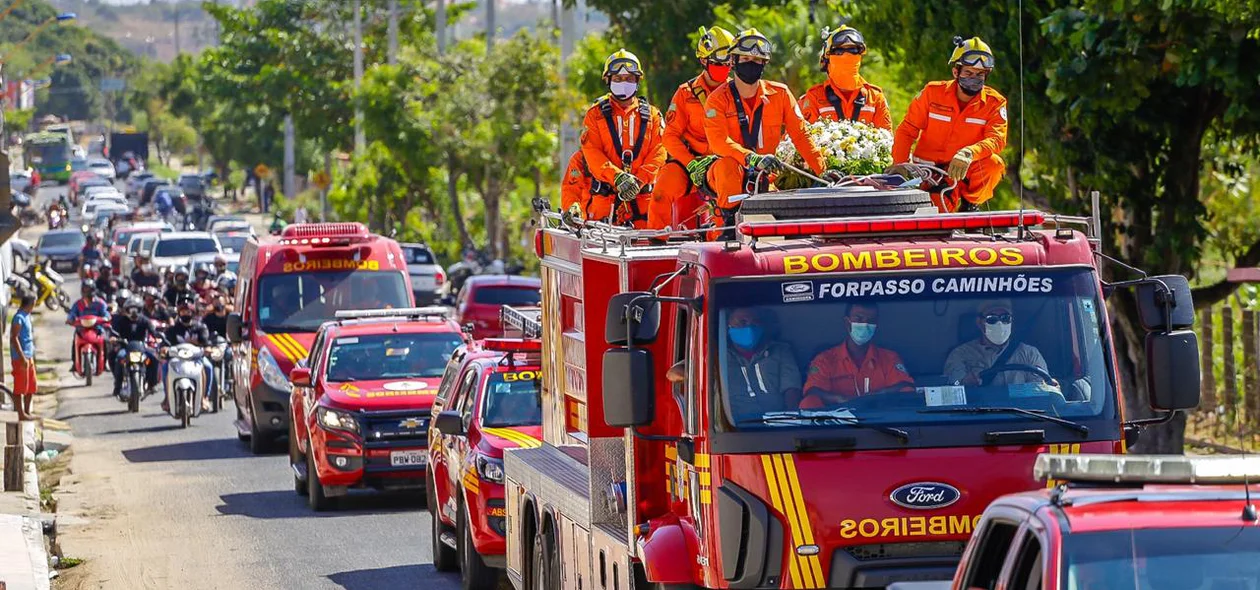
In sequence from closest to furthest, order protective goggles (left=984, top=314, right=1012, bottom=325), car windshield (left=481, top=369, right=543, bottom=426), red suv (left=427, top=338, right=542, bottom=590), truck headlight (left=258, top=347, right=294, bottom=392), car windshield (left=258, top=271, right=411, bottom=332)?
1. protective goggles (left=984, top=314, right=1012, bottom=325)
2. red suv (left=427, top=338, right=542, bottom=590)
3. car windshield (left=481, top=369, right=543, bottom=426)
4. truck headlight (left=258, top=347, right=294, bottom=392)
5. car windshield (left=258, top=271, right=411, bottom=332)

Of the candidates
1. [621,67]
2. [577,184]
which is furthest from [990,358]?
[577,184]

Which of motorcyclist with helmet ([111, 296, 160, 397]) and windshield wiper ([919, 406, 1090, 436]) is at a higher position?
windshield wiper ([919, 406, 1090, 436])

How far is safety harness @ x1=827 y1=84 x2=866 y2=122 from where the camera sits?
464 inches

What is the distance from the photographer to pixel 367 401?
19672 mm

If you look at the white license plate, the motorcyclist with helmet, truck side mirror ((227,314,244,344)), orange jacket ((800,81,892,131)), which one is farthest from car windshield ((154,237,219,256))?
orange jacket ((800,81,892,131))

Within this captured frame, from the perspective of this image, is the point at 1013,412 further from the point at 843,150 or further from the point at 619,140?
the point at 619,140

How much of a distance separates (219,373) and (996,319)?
2332cm

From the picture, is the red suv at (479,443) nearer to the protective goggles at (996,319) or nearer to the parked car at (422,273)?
the protective goggles at (996,319)

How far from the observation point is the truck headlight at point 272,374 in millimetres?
23984

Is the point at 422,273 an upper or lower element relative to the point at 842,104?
lower

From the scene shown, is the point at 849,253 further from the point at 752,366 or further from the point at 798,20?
the point at 798,20

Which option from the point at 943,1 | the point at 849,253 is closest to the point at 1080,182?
the point at 943,1

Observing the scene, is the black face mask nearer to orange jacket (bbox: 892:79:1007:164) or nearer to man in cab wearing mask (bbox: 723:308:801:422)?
orange jacket (bbox: 892:79:1007:164)

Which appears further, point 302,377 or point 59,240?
point 59,240
